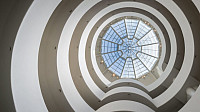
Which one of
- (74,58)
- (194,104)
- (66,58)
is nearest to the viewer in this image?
(194,104)

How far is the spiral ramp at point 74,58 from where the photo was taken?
5.14 metres

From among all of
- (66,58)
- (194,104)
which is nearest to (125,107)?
(194,104)

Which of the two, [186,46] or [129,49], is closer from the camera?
[186,46]

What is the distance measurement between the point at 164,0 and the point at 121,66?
11.0 meters

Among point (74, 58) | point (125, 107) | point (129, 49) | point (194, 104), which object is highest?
point (74, 58)

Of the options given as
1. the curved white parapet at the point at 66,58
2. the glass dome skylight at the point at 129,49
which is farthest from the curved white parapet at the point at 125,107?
the glass dome skylight at the point at 129,49

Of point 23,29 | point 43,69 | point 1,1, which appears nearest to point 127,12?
point 43,69

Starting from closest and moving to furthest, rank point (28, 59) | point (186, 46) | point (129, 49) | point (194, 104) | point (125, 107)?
point (28, 59) → point (194, 104) → point (125, 107) → point (186, 46) → point (129, 49)

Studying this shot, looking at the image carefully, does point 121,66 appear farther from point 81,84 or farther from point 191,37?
point 191,37

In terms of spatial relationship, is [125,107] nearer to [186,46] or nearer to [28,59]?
[186,46]

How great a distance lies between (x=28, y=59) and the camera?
644 cm

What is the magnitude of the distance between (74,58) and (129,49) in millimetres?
10102

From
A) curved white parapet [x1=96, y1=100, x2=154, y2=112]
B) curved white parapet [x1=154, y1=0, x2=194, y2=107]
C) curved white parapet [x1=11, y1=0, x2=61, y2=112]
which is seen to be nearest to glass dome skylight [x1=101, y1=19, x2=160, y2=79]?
curved white parapet [x1=154, y1=0, x2=194, y2=107]

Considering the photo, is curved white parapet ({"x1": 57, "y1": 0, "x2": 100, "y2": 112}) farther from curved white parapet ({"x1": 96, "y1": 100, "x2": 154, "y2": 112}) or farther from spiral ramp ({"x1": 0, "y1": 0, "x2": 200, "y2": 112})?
curved white parapet ({"x1": 96, "y1": 100, "x2": 154, "y2": 112})
